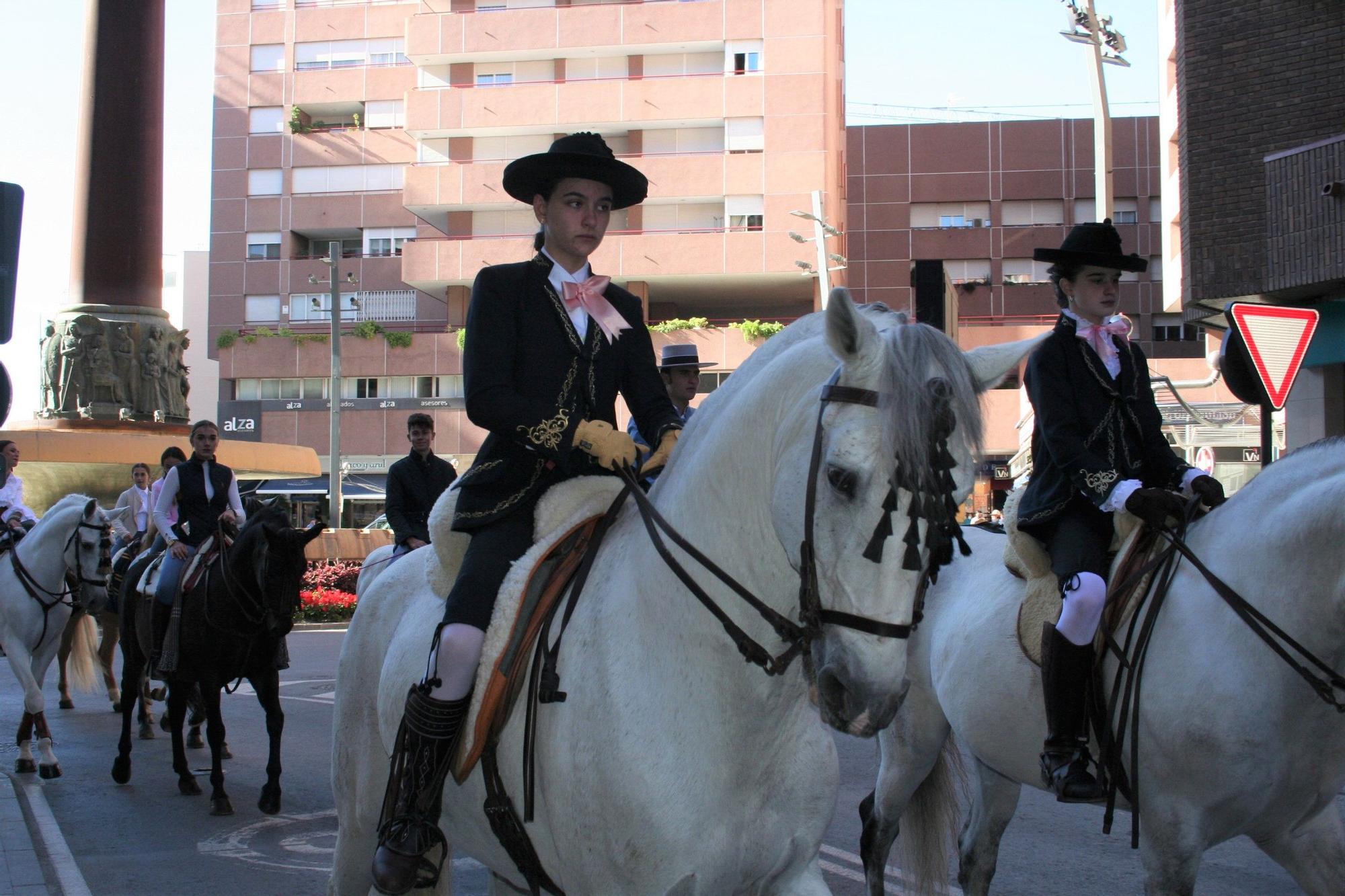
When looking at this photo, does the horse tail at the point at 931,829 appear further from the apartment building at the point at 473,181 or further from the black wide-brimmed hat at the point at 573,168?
the apartment building at the point at 473,181

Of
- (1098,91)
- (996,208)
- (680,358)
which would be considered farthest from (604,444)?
(996,208)

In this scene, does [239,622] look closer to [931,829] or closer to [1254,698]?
[931,829]

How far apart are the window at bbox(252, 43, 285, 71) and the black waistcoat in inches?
2076

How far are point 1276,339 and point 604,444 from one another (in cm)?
530

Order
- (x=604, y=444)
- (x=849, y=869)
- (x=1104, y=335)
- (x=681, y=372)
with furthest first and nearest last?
(x=681, y=372), (x=849, y=869), (x=1104, y=335), (x=604, y=444)

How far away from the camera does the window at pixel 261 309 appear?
5675 centimetres

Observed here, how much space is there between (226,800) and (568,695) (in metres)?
5.84

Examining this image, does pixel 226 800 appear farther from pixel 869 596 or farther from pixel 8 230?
pixel 869 596

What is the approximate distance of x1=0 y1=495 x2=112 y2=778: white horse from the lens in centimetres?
1062

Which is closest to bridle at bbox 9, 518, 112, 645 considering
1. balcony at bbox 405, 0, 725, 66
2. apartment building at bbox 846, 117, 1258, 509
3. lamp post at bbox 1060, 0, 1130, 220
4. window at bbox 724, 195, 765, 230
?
lamp post at bbox 1060, 0, 1130, 220

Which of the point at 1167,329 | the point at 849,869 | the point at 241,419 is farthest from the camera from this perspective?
the point at 1167,329

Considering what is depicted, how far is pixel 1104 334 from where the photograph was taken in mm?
5207

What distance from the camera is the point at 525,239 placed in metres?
46.8

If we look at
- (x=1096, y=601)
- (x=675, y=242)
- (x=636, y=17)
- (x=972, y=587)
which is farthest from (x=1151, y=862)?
(x=636, y=17)
